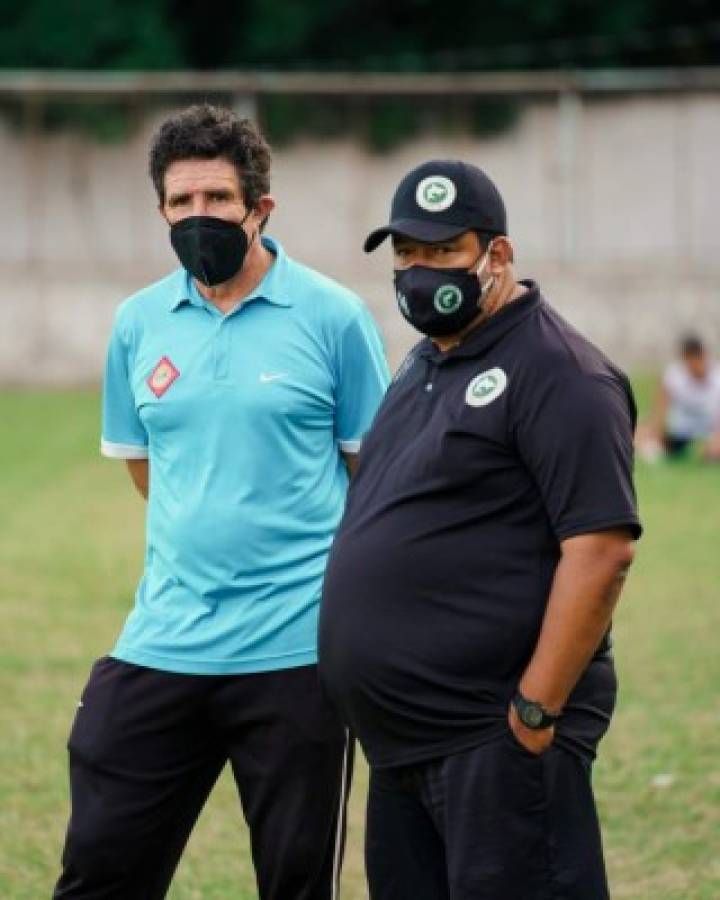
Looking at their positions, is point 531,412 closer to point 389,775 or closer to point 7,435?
point 389,775

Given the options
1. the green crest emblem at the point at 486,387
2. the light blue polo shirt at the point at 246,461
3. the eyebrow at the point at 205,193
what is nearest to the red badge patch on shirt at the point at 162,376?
the light blue polo shirt at the point at 246,461

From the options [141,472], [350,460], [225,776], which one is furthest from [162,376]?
[225,776]

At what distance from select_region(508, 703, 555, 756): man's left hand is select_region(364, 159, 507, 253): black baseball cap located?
104cm

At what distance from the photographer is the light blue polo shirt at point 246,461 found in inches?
210

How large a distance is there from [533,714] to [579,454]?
561 millimetres

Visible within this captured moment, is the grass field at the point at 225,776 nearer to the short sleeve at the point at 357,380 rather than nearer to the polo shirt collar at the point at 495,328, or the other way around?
the short sleeve at the point at 357,380

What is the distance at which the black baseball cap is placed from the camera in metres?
4.71

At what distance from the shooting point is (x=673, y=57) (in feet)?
121

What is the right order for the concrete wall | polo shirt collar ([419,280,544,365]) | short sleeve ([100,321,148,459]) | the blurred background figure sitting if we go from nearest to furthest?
polo shirt collar ([419,280,544,365])
short sleeve ([100,321,148,459])
the blurred background figure sitting
the concrete wall

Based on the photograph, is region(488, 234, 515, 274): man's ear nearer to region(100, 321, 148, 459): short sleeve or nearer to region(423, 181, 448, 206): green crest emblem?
region(423, 181, 448, 206): green crest emblem

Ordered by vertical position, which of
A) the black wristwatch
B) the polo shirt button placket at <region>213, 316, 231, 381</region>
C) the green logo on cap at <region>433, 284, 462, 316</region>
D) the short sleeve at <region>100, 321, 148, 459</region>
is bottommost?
the black wristwatch

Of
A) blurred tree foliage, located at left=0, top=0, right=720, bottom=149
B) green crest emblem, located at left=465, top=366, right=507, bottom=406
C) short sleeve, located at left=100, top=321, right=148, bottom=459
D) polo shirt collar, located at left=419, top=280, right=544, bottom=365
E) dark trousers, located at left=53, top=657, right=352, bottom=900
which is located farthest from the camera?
blurred tree foliage, located at left=0, top=0, right=720, bottom=149

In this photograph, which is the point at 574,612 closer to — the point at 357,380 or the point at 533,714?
the point at 533,714

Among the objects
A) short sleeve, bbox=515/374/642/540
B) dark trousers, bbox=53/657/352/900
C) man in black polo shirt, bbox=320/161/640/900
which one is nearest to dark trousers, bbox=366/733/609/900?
man in black polo shirt, bbox=320/161/640/900
